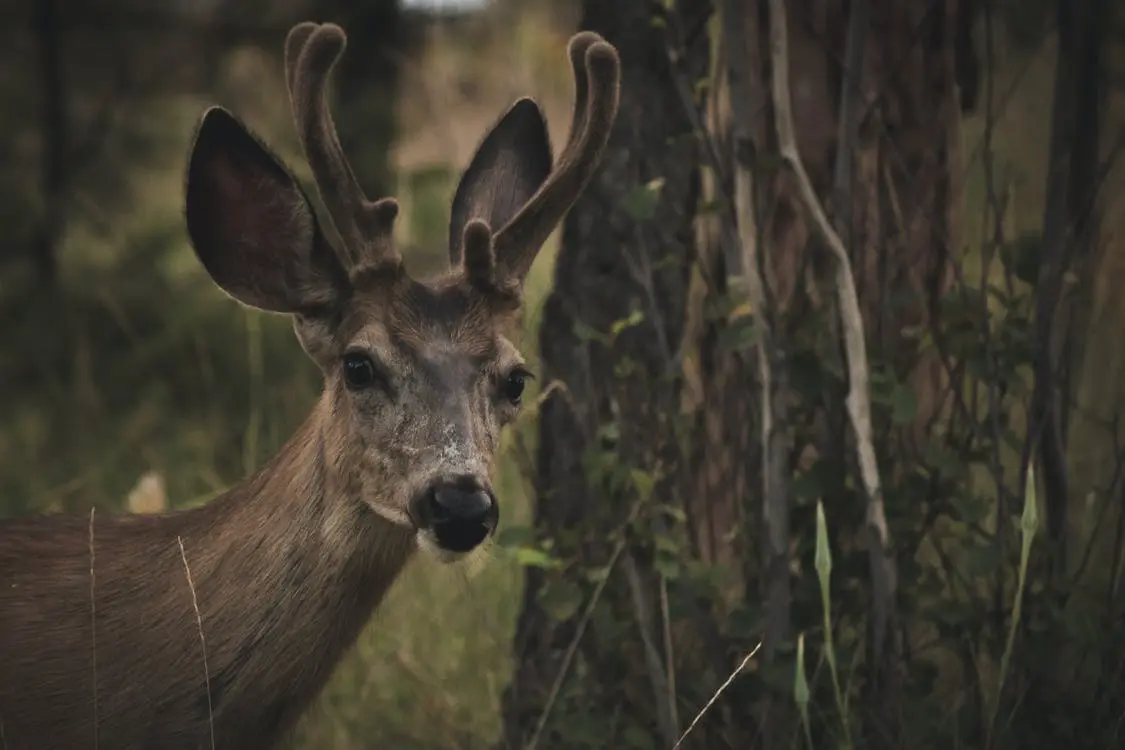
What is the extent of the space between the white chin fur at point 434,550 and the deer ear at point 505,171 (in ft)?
3.56

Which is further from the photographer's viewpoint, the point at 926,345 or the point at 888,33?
the point at 888,33

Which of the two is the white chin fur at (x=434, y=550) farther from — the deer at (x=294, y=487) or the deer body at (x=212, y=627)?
the deer body at (x=212, y=627)

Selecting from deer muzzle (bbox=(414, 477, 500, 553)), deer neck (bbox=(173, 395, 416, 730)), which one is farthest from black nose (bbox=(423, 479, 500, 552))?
deer neck (bbox=(173, 395, 416, 730))

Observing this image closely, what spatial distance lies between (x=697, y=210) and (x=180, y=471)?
9.80ft

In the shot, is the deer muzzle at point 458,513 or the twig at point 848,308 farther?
the twig at point 848,308

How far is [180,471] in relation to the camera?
278 inches

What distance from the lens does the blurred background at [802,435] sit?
4387mm

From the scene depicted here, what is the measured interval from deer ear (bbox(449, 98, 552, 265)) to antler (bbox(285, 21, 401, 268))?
1.67ft

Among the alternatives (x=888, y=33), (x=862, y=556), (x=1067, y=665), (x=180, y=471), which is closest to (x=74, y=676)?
(x=862, y=556)

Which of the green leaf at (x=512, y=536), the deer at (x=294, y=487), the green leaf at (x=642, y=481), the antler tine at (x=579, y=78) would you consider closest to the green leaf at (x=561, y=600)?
the green leaf at (x=512, y=536)

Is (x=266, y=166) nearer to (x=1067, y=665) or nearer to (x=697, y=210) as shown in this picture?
(x=697, y=210)

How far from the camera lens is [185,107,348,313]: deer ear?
4.18 meters

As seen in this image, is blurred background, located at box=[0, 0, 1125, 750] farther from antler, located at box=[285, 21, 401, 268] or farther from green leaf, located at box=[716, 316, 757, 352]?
antler, located at box=[285, 21, 401, 268]

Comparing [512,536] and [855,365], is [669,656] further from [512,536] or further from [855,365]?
[855,365]
